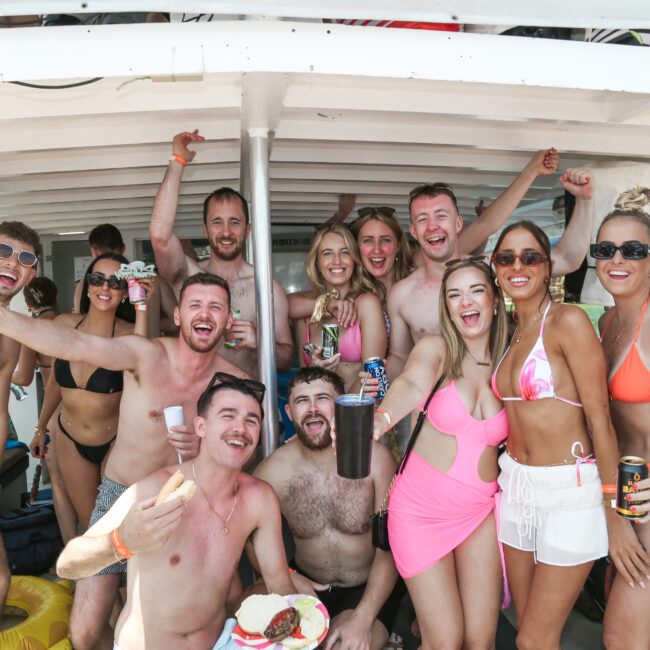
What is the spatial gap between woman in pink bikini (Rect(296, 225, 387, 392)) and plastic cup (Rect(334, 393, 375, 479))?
1221 millimetres

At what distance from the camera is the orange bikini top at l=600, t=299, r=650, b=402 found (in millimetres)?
2221

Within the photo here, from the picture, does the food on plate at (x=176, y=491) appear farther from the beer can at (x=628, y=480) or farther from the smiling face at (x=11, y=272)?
the beer can at (x=628, y=480)

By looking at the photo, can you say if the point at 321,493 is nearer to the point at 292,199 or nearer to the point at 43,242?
the point at 292,199

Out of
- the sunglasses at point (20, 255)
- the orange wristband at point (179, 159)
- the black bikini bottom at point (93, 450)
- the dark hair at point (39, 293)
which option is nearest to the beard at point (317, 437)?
Result: the black bikini bottom at point (93, 450)

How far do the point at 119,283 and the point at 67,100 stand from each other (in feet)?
3.61

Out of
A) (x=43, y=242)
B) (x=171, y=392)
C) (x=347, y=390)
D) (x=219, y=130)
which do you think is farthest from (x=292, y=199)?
(x=43, y=242)

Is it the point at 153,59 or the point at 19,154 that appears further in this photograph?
the point at 19,154

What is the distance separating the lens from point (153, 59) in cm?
187

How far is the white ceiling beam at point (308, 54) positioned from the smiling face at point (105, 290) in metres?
1.67

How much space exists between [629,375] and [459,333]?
0.73m

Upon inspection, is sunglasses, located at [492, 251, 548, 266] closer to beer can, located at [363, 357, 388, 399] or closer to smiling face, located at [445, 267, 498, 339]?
smiling face, located at [445, 267, 498, 339]

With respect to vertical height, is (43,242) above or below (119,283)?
above

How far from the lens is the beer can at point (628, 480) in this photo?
2002 mm

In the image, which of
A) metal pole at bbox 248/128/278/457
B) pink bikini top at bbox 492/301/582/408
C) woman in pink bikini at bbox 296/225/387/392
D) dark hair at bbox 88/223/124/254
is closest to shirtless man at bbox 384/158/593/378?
woman in pink bikini at bbox 296/225/387/392
